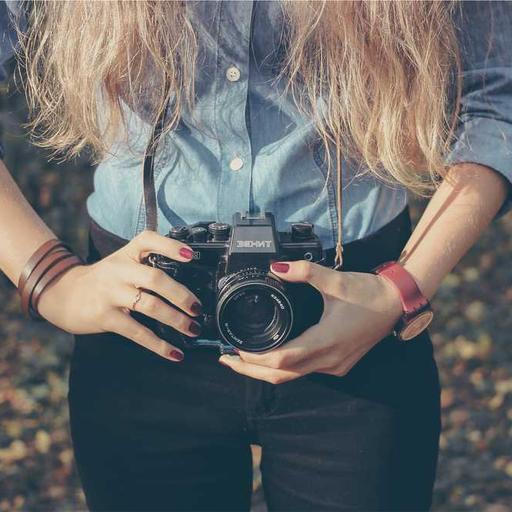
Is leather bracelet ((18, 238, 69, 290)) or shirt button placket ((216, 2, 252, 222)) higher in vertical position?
shirt button placket ((216, 2, 252, 222))

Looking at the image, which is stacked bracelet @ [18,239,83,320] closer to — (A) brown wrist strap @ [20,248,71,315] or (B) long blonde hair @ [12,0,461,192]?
(A) brown wrist strap @ [20,248,71,315]

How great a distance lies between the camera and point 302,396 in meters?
1.08

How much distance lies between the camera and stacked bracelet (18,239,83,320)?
111cm

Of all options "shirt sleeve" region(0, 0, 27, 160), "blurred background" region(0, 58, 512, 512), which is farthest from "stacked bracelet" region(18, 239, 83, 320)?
"blurred background" region(0, 58, 512, 512)

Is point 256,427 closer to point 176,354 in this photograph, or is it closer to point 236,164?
point 176,354

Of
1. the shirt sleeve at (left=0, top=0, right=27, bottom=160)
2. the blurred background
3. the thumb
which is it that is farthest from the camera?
the blurred background

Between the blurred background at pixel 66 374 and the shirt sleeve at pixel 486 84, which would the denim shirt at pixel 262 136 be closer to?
the shirt sleeve at pixel 486 84

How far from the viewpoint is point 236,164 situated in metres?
1.09

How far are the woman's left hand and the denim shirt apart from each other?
95 mm

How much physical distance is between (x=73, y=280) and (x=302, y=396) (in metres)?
0.31

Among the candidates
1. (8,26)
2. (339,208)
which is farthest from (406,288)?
(8,26)

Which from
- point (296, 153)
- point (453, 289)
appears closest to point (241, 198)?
point (296, 153)

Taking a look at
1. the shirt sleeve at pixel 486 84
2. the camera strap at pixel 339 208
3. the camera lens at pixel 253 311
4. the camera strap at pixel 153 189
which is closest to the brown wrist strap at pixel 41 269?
the camera strap at pixel 153 189

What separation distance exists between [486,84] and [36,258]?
0.58m
